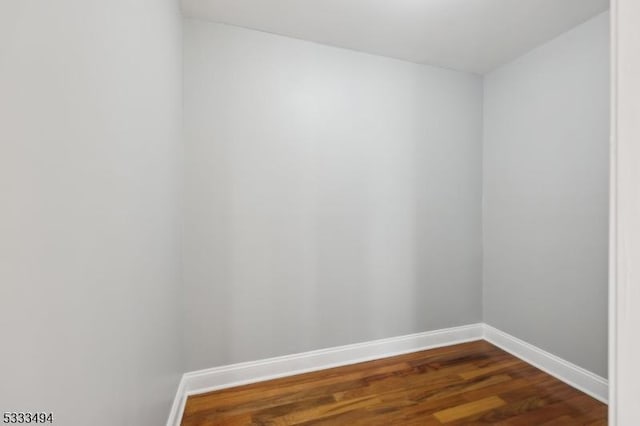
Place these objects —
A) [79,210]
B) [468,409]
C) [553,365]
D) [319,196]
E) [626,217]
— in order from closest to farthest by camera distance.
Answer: [626,217] → [79,210] → [468,409] → [553,365] → [319,196]

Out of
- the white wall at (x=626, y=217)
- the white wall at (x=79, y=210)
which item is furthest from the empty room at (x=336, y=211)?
the white wall at (x=626, y=217)

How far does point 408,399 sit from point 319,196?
4.81ft

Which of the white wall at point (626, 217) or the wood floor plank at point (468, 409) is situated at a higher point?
the white wall at point (626, 217)

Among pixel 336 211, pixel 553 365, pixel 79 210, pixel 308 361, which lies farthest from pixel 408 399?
pixel 79 210

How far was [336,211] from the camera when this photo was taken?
2154 millimetres

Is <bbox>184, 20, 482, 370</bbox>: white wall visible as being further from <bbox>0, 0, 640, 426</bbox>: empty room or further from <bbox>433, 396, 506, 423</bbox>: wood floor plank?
<bbox>433, 396, 506, 423</bbox>: wood floor plank

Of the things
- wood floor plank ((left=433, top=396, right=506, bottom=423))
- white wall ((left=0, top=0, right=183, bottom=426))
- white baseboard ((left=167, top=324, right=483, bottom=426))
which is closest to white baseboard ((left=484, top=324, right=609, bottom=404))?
white baseboard ((left=167, top=324, right=483, bottom=426))

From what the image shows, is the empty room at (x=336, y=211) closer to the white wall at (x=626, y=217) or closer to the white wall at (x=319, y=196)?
the white wall at (x=319, y=196)

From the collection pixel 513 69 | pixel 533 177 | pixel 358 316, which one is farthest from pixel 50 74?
pixel 513 69

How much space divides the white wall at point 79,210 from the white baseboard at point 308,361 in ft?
2.26

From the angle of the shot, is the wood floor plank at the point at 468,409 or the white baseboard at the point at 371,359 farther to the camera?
the white baseboard at the point at 371,359

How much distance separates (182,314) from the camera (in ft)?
5.81

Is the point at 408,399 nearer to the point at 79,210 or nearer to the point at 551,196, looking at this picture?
the point at 551,196

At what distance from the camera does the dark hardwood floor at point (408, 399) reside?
5.18 feet
